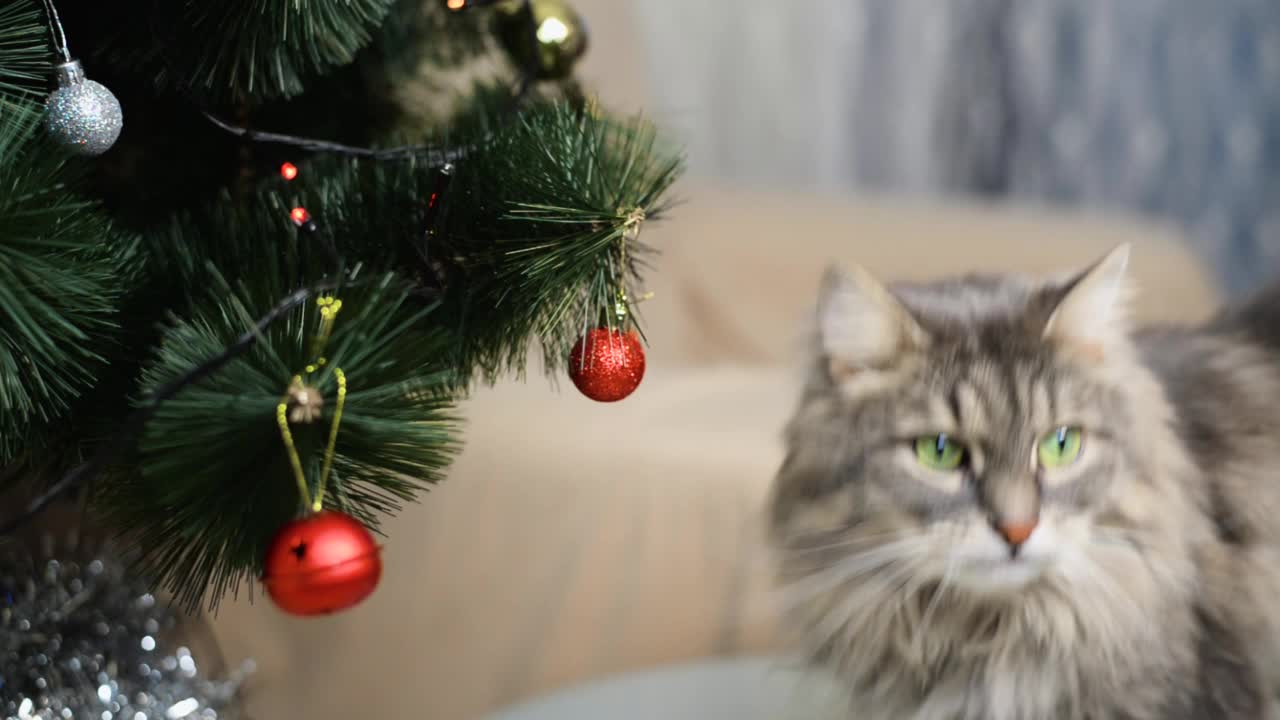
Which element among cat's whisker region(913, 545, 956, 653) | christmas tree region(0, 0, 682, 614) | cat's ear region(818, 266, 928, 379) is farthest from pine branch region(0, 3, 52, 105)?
cat's whisker region(913, 545, 956, 653)

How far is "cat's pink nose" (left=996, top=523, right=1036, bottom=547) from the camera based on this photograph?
0.77 metres

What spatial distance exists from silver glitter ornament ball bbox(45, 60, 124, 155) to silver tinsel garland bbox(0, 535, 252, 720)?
1.22 ft

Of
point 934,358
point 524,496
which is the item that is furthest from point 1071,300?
point 524,496

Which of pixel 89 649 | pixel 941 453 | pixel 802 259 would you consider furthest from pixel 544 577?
pixel 802 259

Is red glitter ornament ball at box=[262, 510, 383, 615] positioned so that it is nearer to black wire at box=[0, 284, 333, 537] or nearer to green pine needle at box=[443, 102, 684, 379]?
black wire at box=[0, 284, 333, 537]

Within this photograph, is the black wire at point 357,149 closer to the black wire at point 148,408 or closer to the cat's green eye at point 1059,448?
the black wire at point 148,408

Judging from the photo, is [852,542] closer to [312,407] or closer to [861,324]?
[861,324]

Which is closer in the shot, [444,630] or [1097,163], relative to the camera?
[444,630]

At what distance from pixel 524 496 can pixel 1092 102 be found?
6.74 ft

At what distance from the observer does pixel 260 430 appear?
58cm

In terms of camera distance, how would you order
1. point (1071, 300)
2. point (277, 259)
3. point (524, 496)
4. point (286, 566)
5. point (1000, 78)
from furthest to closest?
point (1000, 78) → point (524, 496) → point (1071, 300) → point (277, 259) → point (286, 566)

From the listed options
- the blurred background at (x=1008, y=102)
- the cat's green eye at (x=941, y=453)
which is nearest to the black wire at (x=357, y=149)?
the cat's green eye at (x=941, y=453)

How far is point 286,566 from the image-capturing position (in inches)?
22.1

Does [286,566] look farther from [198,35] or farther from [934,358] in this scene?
[934,358]
